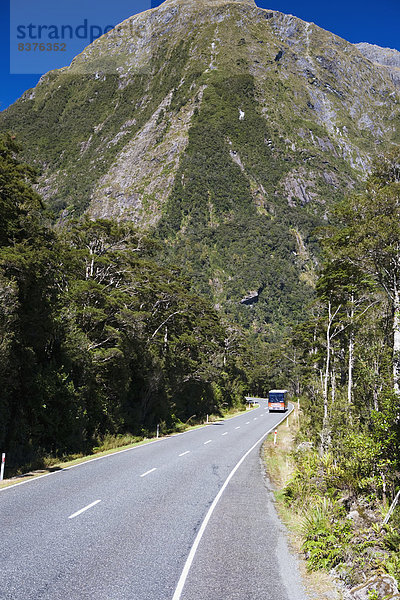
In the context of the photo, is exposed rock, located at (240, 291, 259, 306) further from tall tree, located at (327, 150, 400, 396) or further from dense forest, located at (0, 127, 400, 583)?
tall tree, located at (327, 150, 400, 396)

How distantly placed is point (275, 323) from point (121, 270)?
137713mm

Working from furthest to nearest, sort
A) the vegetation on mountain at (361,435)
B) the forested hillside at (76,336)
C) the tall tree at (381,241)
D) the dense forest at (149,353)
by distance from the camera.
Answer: the forested hillside at (76,336)
the tall tree at (381,241)
the dense forest at (149,353)
the vegetation on mountain at (361,435)

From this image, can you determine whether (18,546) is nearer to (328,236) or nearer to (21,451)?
(21,451)

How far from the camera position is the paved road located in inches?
226

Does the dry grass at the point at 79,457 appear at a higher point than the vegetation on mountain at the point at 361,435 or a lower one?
lower

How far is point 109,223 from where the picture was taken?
2891cm

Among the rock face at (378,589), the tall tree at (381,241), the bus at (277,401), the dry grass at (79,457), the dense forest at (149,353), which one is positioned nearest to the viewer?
the rock face at (378,589)

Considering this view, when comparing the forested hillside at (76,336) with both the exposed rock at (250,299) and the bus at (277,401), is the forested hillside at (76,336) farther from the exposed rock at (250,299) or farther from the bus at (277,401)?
the exposed rock at (250,299)

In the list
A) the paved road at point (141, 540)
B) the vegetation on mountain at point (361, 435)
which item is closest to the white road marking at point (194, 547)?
the paved road at point (141, 540)

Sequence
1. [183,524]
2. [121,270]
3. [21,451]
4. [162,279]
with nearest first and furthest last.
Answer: [183,524] → [21,451] → [121,270] → [162,279]

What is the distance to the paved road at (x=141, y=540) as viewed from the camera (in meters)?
5.74

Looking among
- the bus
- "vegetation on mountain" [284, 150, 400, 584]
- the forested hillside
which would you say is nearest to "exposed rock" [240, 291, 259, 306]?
the bus

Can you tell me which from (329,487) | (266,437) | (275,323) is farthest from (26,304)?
(275,323)

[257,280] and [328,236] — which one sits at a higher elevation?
[257,280]
